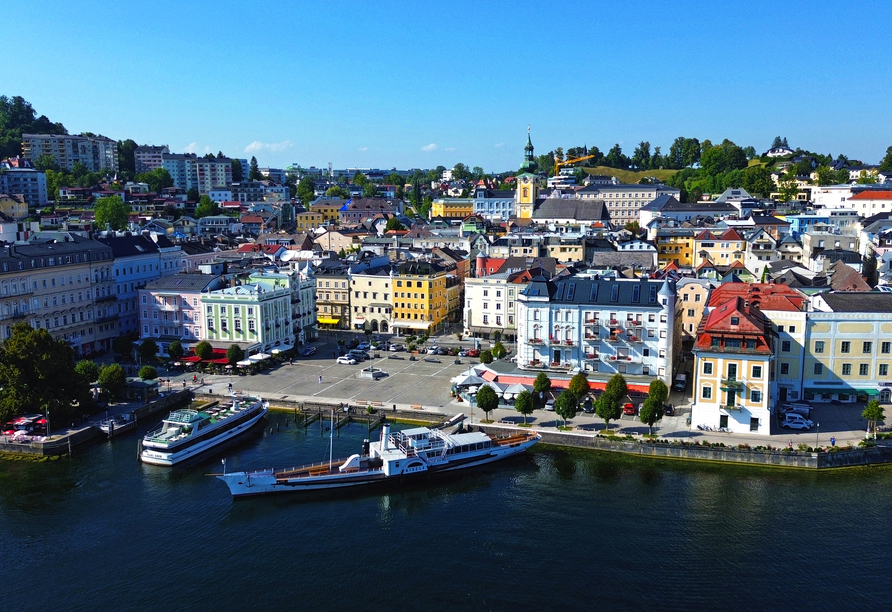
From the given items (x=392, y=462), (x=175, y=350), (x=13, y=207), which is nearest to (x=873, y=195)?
(x=392, y=462)

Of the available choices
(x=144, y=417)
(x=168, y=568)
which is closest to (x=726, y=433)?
(x=168, y=568)

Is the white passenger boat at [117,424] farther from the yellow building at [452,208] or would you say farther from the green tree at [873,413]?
the yellow building at [452,208]

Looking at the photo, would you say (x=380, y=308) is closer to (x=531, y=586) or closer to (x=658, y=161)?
(x=531, y=586)

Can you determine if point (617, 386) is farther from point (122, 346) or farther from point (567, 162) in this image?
point (567, 162)

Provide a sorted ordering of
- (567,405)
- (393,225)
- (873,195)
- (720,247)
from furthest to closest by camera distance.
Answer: (393,225) → (873,195) → (720,247) → (567,405)

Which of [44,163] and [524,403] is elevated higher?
[44,163]

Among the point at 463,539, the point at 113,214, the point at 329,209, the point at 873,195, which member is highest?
the point at 873,195

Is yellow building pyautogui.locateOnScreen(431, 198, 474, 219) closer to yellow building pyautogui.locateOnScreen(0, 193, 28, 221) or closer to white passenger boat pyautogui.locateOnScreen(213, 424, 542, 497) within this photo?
yellow building pyautogui.locateOnScreen(0, 193, 28, 221)

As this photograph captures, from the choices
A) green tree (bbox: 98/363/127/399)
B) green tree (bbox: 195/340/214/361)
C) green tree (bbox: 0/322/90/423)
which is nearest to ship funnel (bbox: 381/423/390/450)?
green tree (bbox: 98/363/127/399)
